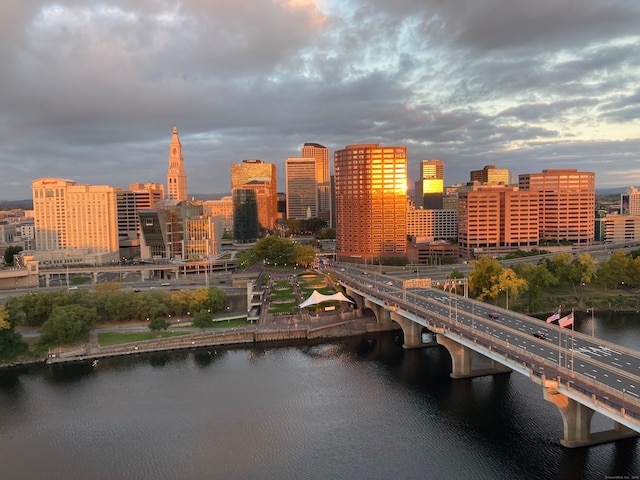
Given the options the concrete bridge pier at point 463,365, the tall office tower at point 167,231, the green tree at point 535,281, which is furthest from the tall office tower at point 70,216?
the concrete bridge pier at point 463,365

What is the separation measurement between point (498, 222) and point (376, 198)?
3890 cm

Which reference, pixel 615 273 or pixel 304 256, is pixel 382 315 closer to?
pixel 615 273

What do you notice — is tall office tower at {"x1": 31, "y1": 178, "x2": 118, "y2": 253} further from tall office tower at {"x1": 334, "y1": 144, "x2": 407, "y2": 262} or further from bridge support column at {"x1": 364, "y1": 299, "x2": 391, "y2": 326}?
bridge support column at {"x1": 364, "y1": 299, "x2": 391, "y2": 326}

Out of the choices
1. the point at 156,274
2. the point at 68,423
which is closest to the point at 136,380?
the point at 68,423

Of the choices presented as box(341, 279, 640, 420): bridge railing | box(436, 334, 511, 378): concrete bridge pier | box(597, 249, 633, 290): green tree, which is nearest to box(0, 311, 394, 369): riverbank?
box(341, 279, 640, 420): bridge railing

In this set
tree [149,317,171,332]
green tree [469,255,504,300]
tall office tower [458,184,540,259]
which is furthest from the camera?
tall office tower [458,184,540,259]

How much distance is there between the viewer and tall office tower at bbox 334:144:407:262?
15375 cm

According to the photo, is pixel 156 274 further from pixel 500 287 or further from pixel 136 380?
pixel 500 287

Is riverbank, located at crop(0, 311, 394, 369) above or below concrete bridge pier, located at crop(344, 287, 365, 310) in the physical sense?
below

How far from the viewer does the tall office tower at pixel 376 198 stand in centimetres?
15375

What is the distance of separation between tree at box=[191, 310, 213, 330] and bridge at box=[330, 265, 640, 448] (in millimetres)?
28051

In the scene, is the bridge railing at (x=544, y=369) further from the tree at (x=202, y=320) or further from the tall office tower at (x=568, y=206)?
the tall office tower at (x=568, y=206)

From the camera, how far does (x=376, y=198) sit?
506ft

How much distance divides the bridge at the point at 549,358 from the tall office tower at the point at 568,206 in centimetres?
10823
